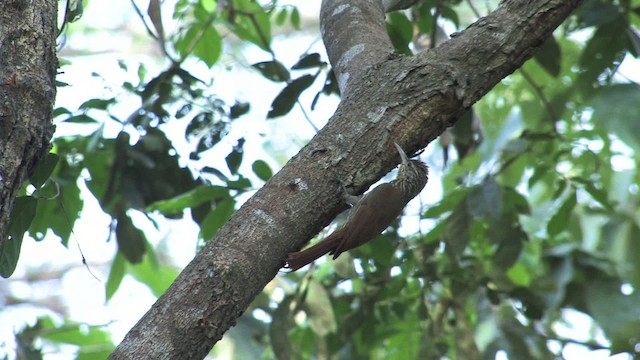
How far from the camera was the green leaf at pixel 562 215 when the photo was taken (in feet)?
13.3

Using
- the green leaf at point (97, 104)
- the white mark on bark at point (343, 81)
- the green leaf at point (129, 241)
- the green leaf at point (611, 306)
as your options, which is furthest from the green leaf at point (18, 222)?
the green leaf at point (611, 306)

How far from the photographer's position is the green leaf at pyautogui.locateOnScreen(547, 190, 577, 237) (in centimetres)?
405

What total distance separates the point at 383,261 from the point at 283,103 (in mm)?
835

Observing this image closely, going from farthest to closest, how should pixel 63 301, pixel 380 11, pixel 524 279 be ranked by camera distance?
1. pixel 63 301
2. pixel 524 279
3. pixel 380 11

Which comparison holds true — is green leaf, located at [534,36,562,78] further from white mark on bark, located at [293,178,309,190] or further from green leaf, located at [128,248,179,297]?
green leaf, located at [128,248,179,297]

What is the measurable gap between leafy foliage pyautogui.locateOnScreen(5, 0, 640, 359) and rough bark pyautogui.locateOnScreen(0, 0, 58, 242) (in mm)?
1036

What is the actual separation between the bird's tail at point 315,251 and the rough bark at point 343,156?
0.37 m

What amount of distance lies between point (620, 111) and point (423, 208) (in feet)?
3.53

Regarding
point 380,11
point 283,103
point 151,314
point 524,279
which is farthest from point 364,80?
point 524,279

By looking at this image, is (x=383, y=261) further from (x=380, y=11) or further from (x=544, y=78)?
(x=544, y=78)

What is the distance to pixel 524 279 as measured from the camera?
5520mm

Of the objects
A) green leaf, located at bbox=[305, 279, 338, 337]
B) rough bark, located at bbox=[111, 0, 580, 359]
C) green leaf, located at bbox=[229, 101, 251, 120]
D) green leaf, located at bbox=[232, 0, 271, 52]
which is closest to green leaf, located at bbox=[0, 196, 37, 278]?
rough bark, located at bbox=[111, 0, 580, 359]

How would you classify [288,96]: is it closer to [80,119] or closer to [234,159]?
[234,159]

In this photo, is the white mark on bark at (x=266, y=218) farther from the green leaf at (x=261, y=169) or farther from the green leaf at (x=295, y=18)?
the green leaf at (x=295, y=18)
